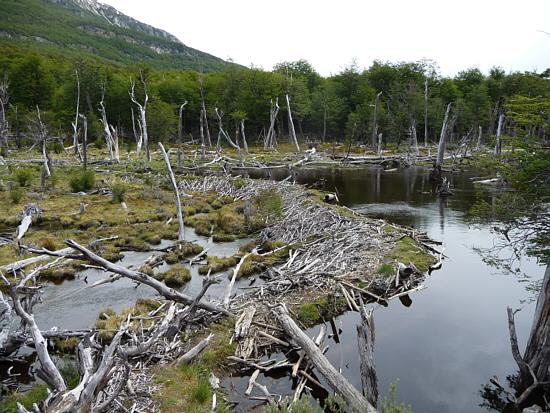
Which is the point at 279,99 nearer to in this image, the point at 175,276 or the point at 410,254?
the point at 410,254

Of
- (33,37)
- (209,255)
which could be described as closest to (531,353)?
(209,255)

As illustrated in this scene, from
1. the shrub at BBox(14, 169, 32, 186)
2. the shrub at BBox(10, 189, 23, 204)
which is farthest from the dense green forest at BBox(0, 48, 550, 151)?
the shrub at BBox(10, 189, 23, 204)

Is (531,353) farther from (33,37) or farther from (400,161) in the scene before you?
(33,37)

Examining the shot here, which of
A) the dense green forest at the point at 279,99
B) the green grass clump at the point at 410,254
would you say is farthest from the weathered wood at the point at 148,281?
the dense green forest at the point at 279,99

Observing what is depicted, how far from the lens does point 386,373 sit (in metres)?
11.9

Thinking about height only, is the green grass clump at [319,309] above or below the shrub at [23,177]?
below

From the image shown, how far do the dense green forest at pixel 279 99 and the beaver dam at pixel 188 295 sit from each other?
37.9 meters

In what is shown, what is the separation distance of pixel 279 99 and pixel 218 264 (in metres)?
63.7

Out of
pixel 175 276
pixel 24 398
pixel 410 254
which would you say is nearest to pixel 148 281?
pixel 24 398

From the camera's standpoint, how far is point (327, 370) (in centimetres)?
1007

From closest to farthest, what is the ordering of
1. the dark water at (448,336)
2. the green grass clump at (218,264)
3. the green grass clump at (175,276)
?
the dark water at (448,336) < the green grass clump at (175,276) < the green grass clump at (218,264)

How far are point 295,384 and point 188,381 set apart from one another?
2672mm

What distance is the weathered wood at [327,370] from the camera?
9.06 meters

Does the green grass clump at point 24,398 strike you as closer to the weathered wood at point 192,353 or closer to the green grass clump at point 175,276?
the weathered wood at point 192,353
